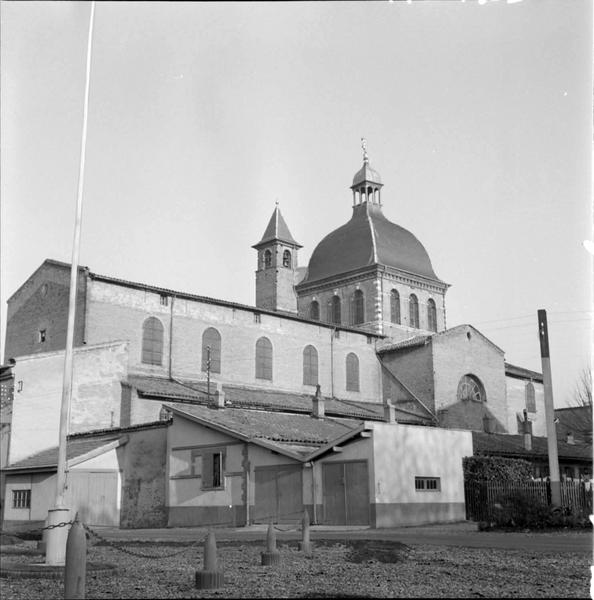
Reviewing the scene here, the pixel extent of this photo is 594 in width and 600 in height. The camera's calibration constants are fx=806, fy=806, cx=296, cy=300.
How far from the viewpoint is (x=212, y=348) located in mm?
42375

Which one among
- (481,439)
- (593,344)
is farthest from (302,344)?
(593,344)

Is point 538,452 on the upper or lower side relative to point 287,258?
lower

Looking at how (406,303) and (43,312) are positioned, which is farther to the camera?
(406,303)

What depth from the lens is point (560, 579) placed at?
10.1 m

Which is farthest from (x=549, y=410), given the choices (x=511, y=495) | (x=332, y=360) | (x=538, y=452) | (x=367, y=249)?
(x=367, y=249)

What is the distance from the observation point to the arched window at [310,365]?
4653 cm

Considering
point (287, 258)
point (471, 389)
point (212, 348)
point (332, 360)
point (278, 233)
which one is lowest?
point (471, 389)

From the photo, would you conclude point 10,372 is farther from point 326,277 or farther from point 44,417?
point 326,277

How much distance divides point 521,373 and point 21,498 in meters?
37.9

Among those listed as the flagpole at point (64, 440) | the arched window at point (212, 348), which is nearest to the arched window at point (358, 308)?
the arched window at point (212, 348)

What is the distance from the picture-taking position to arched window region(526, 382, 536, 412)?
188 ft

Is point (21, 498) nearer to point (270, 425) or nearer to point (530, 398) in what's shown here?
point (270, 425)

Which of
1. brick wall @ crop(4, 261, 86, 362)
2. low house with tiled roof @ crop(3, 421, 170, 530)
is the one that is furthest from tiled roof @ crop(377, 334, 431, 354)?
low house with tiled roof @ crop(3, 421, 170, 530)

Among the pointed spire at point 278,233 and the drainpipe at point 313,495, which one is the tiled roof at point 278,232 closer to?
the pointed spire at point 278,233
